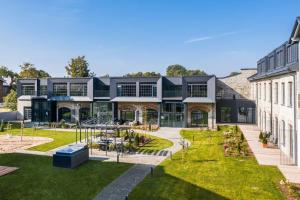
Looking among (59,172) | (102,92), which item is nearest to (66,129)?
(102,92)

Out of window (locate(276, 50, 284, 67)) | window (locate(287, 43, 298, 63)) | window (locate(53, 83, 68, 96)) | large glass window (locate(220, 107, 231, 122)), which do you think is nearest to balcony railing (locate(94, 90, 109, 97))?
window (locate(53, 83, 68, 96))

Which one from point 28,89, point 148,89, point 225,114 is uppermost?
point 28,89

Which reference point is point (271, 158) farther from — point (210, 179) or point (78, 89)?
point (78, 89)

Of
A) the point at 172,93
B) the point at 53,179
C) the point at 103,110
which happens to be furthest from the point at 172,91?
the point at 53,179

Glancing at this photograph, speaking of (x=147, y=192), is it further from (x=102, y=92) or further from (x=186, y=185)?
(x=102, y=92)

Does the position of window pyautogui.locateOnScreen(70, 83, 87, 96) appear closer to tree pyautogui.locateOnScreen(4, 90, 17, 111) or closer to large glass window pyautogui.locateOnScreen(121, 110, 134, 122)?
large glass window pyautogui.locateOnScreen(121, 110, 134, 122)

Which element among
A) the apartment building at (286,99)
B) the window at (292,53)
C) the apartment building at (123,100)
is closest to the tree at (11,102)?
the apartment building at (123,100)
